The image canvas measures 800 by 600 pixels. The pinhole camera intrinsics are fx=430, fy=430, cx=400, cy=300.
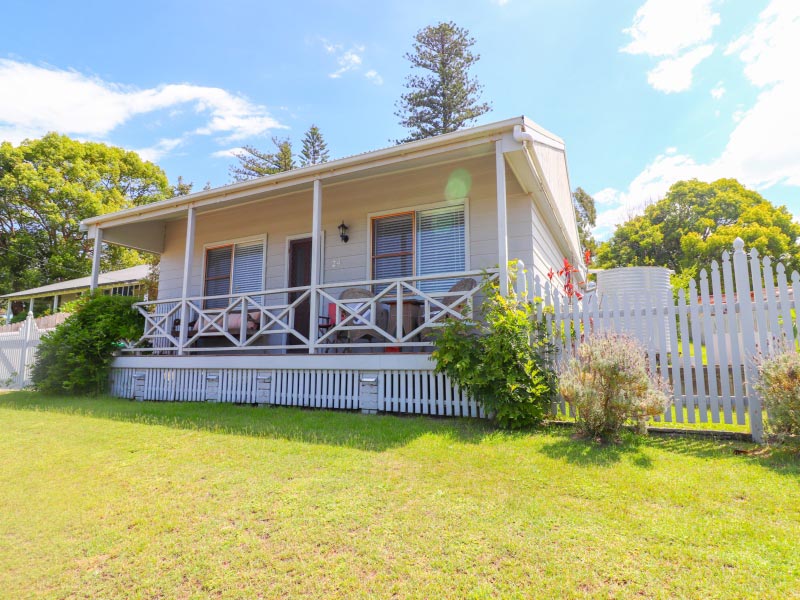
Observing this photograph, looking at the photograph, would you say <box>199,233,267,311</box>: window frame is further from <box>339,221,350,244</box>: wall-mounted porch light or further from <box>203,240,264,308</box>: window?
<box>339,221,350,244</box>: wall-mounted porch light

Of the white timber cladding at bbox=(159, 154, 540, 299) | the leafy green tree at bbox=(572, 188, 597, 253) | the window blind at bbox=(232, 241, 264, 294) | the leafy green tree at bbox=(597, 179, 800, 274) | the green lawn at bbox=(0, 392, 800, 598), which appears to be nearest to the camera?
the green lawn at bbox=(0, 392, 800, 598)


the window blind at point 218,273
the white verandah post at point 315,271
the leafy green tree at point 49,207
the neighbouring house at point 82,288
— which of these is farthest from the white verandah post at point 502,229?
the leafy green tree at point 49,207

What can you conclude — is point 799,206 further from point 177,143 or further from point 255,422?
point 177,143

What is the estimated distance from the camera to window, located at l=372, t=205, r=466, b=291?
7.16 m

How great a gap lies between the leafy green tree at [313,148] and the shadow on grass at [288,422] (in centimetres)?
2129

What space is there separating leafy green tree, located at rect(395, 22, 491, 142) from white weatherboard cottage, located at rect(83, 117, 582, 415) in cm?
1373

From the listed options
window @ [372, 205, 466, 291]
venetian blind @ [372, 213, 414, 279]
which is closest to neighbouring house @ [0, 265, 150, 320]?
venetian blind @ [372, 213, 414, 279]

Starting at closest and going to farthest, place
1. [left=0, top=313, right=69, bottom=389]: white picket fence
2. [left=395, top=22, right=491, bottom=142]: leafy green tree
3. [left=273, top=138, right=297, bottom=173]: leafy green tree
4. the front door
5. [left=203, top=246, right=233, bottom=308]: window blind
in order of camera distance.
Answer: the front door → [left=203, top=246, right=233, bottom=308]: window blind → [left=0, top=313, right=69, bottom=389]: white picket fence → [left=395, top=22, right=491, bottom=142]: leafy green tree → [left=273, top=138, right=297, bottom=173]: leafy green tree

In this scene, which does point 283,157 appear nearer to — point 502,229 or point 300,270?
point 300,270

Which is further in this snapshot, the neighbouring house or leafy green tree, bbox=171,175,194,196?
leafy green tree, bbox=171,175,194,196

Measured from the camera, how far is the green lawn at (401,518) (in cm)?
198

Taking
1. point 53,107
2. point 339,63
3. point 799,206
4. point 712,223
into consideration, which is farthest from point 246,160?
point 799,206

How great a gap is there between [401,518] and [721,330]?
3535 millimetres

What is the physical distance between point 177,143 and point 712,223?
102ft
